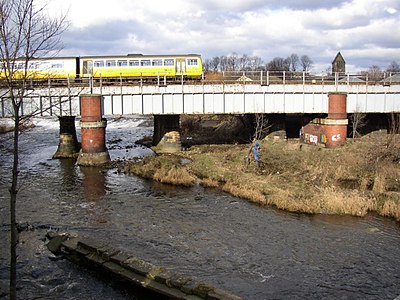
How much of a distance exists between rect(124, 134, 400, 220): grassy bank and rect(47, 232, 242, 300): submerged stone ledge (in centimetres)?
945

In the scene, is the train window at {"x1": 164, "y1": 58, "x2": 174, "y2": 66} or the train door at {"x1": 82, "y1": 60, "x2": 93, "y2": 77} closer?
the train door at {"x1": 82, "y1": 60, "x2": 93, "y2": 77}

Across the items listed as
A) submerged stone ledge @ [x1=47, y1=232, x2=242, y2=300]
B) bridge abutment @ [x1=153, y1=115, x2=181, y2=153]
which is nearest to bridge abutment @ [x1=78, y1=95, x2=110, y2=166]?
bridge abutment @ [x1=153, y1=115, x2=181, y2=153]

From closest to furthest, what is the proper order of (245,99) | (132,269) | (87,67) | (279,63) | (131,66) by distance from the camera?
(132,269) < (245,99) < (87,67) < (131,66) < (279,63)

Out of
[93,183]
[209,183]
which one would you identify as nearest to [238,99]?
[209,183]

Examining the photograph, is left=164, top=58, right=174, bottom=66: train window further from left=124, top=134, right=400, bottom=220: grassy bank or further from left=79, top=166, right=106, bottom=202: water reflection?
left=79, top=166, right=106, bottom=202: water reflection

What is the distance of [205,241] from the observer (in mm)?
16359

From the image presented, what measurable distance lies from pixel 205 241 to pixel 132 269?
4.21 metres

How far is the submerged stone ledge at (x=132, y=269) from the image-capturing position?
11.3 meters

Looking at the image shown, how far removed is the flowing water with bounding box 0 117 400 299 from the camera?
41.6 feet

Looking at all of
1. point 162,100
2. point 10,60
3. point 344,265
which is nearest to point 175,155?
point 162,100

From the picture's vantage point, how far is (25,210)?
20.3 metres

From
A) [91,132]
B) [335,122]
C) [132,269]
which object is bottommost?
[132,269]

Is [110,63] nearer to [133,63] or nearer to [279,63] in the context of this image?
[133,63]

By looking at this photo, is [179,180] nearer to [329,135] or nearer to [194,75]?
[329,135]
